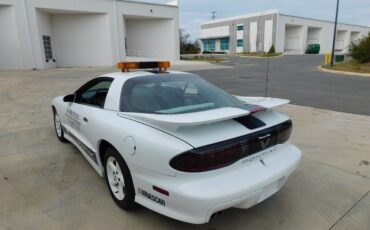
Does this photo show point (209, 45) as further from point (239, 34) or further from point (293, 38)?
point (293, 38)

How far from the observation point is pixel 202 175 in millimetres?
2199

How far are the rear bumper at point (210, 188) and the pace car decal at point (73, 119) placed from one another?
5.44 ft

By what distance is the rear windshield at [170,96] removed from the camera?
9.41 ft

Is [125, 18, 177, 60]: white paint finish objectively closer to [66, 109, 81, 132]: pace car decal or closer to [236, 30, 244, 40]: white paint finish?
[66, 109, 81, 132]: pace car decal

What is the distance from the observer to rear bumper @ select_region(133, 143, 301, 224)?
2.13 metres

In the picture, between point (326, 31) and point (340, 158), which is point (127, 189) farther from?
point (326, 31)

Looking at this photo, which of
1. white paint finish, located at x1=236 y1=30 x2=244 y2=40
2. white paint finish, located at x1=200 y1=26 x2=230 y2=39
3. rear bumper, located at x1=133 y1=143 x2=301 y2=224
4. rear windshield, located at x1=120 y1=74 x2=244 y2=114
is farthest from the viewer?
white paint finish, located at x1=200 y1=26 x2=230 y2=39

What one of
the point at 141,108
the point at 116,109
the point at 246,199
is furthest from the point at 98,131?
the point at 246,199

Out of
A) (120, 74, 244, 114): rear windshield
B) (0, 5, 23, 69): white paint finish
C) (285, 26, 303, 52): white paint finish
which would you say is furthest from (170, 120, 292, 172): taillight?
(285, 26, 303, 52): white paint finish

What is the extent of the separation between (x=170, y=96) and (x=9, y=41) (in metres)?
22.7

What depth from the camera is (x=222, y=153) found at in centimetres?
225

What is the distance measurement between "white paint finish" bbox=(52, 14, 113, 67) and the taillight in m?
24.8

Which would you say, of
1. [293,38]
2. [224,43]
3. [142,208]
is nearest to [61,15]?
[142,208]

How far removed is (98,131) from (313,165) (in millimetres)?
2876
